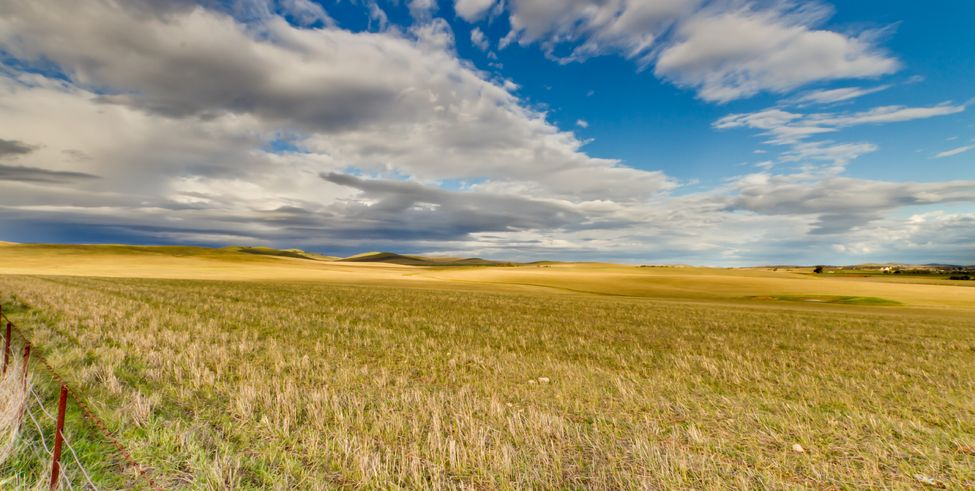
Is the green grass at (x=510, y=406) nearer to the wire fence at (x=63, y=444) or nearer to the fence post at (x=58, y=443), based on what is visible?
the wire fence at (x=63, y=444)

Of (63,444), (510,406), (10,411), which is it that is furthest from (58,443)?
(510,406)

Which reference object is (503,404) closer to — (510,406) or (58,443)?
(510,406)

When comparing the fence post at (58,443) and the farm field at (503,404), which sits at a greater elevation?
the fence post at (58,443)

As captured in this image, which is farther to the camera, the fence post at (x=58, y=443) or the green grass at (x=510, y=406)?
the green grass at (x=510, y=406)

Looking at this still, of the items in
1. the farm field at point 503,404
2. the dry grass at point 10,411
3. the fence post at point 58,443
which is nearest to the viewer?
the fence post at point 58,443

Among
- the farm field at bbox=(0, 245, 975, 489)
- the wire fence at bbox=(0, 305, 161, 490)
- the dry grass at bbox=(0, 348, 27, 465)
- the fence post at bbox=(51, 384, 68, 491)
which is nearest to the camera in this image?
the fence post at bbox=(51, 384, 68, 491)

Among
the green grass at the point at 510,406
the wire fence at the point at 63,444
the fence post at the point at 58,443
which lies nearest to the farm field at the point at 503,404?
the green grass at the point at 510,406

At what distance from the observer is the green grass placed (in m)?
6.08

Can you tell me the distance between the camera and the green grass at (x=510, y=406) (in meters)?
6.08

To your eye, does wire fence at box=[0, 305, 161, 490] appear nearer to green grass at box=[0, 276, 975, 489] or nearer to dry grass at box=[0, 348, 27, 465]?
dry grass at box=[0, 348, 27, 465]

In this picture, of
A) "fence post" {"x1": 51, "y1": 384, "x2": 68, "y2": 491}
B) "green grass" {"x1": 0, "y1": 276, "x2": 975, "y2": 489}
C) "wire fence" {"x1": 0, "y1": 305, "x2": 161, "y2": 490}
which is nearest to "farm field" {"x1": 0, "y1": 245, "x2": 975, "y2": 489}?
"green grass" {"x1": 0, "y1": 276, "x2": 975, "y2": 489}

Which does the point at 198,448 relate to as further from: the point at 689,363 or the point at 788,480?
the point at 689,363

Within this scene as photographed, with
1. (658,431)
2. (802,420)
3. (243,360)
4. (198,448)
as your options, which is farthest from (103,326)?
(802,420)

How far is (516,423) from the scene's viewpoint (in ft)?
25.1
